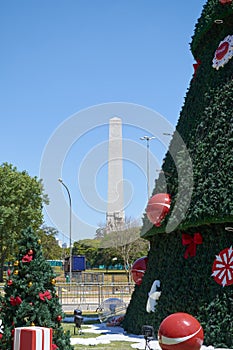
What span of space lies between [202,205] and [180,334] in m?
3.94

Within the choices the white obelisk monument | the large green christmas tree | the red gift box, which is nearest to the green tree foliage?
the white obelisk monument

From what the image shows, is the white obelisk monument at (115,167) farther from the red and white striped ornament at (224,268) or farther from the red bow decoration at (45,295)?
the red bow decoration at (45,295)

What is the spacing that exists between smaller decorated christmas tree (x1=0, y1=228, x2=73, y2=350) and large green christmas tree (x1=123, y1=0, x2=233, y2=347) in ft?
13.6

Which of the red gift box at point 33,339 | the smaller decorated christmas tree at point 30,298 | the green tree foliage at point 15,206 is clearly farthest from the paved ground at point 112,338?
the green tree foliage at point 15,206

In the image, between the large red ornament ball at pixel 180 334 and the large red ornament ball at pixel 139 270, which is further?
the large red ornament ball at pixel 139 270

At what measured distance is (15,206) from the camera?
43.3 metres

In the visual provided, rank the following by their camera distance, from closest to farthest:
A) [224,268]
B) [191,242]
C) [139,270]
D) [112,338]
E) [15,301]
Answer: [15,301] → [224,268] → [191,242] → [112,338] → [139,270]

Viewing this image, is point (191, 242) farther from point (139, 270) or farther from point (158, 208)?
point (139, 270)

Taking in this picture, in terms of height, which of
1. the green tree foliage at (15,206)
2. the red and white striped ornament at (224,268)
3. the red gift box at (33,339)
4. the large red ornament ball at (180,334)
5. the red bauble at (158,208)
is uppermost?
the green tree foliage at (15,206)

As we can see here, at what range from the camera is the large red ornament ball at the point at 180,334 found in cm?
734

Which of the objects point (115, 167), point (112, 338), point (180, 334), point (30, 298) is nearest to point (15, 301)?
point (30, 298)

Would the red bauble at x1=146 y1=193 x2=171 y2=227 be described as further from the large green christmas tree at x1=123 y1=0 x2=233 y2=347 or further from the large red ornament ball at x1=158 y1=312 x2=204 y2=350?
the large red ornament ball at x1=158 y1=312 x2=204 y2=350

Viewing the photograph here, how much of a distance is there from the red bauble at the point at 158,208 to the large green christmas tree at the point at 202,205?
0.43 ft

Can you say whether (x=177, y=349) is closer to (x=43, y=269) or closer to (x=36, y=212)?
(x=43, y=269)
